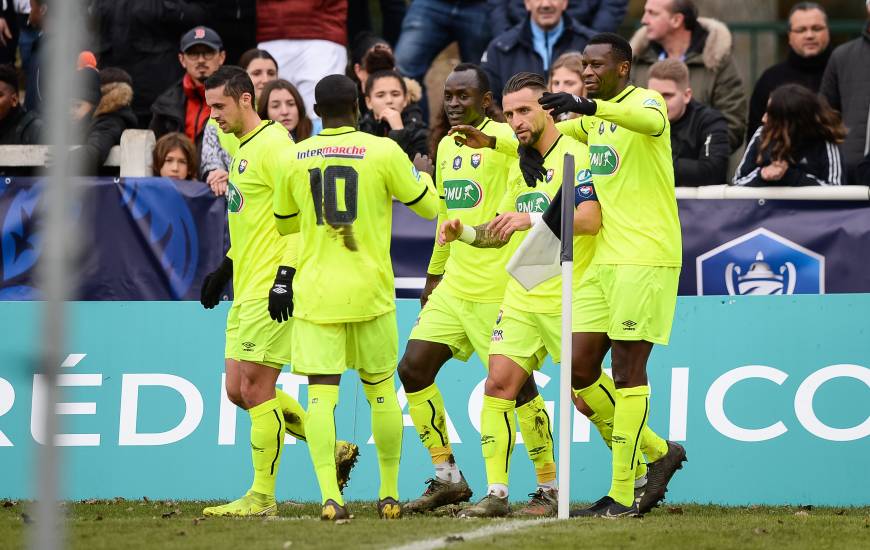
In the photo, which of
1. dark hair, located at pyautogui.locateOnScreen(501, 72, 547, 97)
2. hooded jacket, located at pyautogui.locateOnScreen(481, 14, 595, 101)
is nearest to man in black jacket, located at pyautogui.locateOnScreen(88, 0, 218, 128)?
hooded jacket, located at pyautogui.locateOnScreen(481, 14, 595, 101)

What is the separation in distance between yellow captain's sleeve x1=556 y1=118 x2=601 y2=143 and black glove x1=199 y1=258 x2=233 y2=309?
7.05ft

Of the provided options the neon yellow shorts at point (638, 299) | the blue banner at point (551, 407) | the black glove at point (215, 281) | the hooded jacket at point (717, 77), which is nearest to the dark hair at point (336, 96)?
the black glove at point (215, 281)

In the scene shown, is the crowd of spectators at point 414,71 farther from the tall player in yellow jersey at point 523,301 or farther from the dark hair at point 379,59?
the tall player in yellow jersey at point 523,301

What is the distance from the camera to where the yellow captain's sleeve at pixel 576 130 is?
344 inches

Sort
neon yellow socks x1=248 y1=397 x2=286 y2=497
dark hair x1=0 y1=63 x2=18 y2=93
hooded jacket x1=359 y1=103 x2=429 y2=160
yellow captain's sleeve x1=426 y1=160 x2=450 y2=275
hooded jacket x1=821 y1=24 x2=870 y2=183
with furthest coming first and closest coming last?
dark hair x1=0 y1=63 x2=18 y2=93 < hooded jacket x1=821 y1=24 x2=870 y2=183 < hooded jacket x1=359 y1=103 x2=429 y2=160 < yellow captain's sleeve x1=426 y1=160 x2=450 y2=275 < neon yellow socks x1=248 y1=397 x2=286 y2=497

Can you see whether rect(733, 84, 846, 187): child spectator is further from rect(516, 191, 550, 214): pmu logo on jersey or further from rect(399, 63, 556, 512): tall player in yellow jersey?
rect(516, 191, 550, 214): pmu logo on jersey

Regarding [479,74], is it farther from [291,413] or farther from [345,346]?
[291,413]

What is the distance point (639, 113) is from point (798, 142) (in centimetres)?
372

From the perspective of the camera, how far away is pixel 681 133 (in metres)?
11.7

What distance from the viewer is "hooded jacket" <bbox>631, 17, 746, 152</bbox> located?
12406mm

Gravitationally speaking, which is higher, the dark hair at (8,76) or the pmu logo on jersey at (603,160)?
the dark hair at (8,76)

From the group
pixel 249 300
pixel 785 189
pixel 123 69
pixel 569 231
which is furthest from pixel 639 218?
pixel 123 69

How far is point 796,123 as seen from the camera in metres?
11.2

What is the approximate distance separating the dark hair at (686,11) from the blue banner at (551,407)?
320 centimetres
